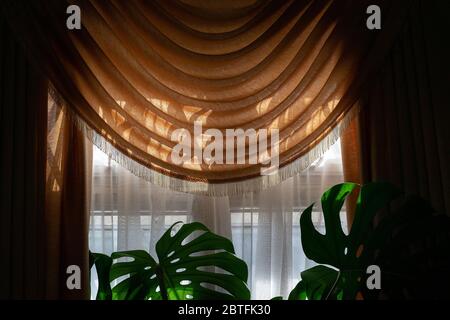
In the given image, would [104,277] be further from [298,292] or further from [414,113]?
[414,113]

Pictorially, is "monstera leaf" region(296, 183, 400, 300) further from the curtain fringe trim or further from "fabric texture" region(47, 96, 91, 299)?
"fabric texture" region(47, 96, 91, 299)

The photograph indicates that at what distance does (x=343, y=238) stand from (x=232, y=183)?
1.43 ft

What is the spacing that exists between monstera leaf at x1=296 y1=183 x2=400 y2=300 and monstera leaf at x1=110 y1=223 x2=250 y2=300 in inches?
7.9

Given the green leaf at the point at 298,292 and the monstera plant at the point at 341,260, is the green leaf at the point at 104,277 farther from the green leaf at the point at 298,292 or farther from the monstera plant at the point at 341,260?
the green leaf at the point at 298,292

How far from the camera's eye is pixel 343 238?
5.33 feet

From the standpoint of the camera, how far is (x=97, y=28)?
1883 millimetres

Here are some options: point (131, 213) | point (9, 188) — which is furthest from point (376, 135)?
point (9, 188)

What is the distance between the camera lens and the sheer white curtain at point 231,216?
6.44ft

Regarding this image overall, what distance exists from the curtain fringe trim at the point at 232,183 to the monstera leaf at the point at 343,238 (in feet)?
0.89

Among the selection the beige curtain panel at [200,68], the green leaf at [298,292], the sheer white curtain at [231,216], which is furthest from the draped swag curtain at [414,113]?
the green leaf at [298,292]

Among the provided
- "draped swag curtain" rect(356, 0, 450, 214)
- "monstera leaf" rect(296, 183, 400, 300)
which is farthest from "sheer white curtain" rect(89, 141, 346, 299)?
"monstera leaf" rect(296, 183, 400, 300)

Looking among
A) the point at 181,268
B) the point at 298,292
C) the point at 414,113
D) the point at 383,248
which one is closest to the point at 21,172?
the point at 181,268

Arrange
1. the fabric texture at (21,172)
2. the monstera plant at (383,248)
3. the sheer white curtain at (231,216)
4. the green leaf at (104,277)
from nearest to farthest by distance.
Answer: the monstera plant at (383,248), the green leaf at (104,277), the fabric texture at (21,172), the sheer white curtain at (231,216)

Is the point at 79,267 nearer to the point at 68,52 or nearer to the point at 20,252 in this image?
the point at 20,252
